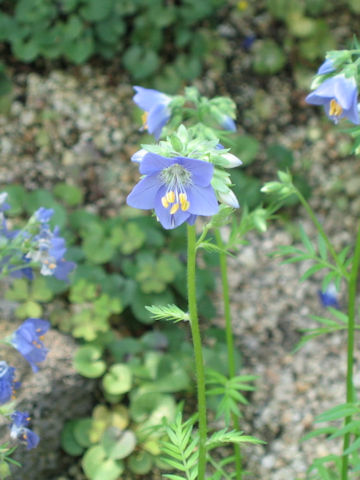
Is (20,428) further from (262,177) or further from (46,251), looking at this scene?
(262,177)

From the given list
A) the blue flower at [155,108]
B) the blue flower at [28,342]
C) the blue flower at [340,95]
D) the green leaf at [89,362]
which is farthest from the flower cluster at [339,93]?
the green leaf at [89,362]

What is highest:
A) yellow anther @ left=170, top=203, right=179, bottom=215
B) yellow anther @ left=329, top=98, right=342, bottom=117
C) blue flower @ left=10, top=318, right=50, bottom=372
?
yellow anther @ left=329, top=98, right=342, bottom=117

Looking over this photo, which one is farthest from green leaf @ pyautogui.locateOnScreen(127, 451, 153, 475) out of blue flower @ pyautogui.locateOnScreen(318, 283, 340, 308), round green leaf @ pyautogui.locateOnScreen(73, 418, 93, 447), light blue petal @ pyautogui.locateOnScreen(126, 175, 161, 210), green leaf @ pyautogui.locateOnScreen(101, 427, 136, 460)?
light blue petal @ pyautogui.locateOnScreen(126, 175, 161, 210)

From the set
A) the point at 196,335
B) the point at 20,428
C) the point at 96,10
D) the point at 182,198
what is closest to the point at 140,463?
the point at 20,428

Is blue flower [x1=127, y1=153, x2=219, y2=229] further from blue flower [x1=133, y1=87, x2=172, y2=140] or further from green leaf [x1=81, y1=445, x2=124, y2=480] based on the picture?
green leaf [x1=81, y1=445, x2=124, y2=480]

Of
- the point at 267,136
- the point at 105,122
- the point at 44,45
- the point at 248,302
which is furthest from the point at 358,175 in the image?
the point at 44,45

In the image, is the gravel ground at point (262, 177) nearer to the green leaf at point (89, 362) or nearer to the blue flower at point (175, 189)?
the green leaf at point (89, 362)
